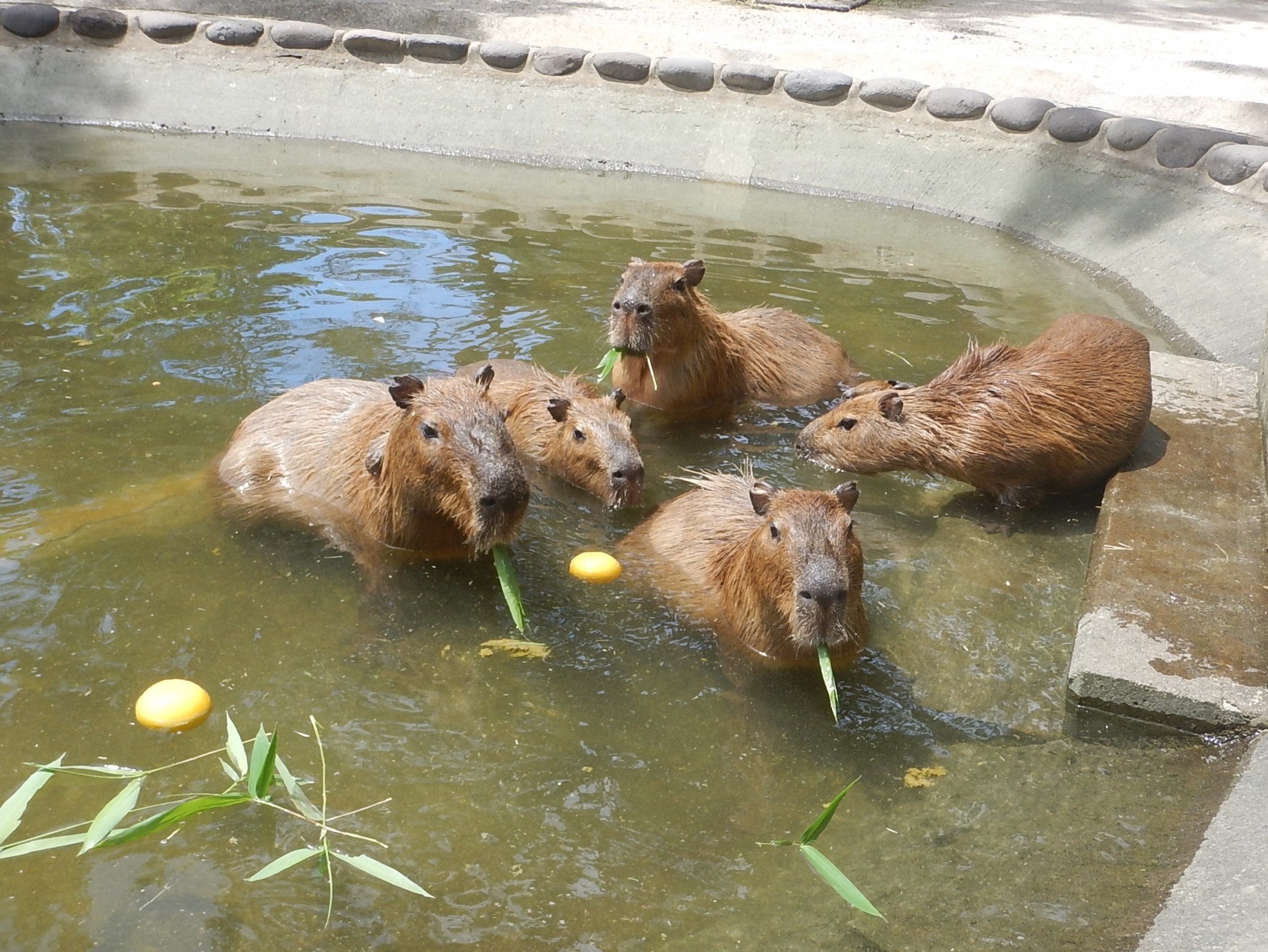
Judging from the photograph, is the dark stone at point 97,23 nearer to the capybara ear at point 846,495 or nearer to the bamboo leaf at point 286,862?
the capybara ear at point 846,495

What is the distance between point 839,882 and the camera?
10.2 feet

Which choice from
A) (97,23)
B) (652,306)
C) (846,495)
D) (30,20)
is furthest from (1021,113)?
(30,20)

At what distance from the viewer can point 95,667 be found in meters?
4.19

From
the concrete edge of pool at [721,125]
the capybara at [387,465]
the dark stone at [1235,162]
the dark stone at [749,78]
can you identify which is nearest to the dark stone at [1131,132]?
the concrete edge of pool at [721,125]

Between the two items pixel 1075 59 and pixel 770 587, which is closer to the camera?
pixel 770 587

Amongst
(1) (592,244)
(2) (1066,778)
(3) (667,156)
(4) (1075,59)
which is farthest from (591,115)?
(2) (1066,778)

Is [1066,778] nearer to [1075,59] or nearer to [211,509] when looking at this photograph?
[211,509]

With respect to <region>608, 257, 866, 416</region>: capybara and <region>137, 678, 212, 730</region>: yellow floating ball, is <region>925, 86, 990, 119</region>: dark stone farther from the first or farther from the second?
<region>137, 678, 212, 730</region>: yellow floating ball

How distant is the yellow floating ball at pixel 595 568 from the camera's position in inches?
198

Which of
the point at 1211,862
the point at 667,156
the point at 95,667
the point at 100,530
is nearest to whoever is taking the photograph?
the point at 1211,862

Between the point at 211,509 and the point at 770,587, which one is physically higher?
the point at 770,587

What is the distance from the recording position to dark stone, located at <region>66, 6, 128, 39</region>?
12.0 m

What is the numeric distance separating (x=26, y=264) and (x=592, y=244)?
389 centimetres

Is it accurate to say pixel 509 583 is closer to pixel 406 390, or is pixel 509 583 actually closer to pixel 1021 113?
pixel 406 390
